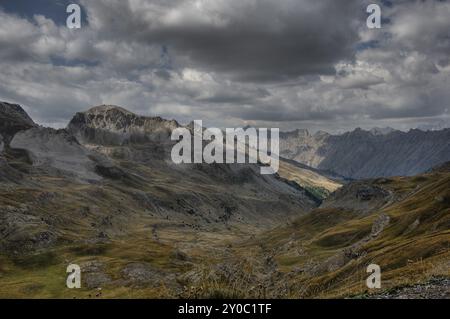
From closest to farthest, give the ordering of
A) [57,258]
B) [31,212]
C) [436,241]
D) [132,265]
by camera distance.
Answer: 1. [436,241]
2. [132,265]
3. [57,258]
4. [31,212]

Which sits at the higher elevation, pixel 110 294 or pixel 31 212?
pixel 31 212
